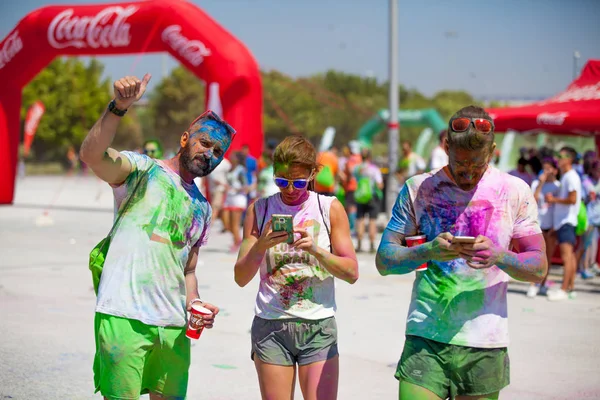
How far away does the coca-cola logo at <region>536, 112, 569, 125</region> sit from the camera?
40.3 ft

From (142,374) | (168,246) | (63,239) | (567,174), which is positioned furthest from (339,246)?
(63,239)

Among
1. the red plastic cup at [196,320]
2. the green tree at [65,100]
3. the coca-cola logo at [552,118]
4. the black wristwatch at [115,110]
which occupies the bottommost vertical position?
the red plastic cup at [196,320]

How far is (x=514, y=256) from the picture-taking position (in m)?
3.11

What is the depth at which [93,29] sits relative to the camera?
19.1 meters

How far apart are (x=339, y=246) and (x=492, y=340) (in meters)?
0.90

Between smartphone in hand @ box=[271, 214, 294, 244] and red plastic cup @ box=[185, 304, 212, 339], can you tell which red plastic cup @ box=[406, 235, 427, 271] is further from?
red plastic cup @ box=[185, 304, 212, 339]

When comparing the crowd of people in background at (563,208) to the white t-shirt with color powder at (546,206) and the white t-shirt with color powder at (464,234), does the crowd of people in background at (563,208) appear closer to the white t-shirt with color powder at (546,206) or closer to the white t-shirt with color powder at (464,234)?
the white t-shirt with color powder at (546,206)

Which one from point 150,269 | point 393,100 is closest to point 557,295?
point 150,269

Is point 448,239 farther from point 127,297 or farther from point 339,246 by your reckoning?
point 127,297

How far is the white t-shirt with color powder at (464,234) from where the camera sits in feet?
10.6

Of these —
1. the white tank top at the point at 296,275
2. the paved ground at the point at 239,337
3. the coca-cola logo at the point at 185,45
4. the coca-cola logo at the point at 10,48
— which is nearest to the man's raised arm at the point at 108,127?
the white tank top at the point at 296,275

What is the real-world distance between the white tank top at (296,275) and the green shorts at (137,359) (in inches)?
17.8

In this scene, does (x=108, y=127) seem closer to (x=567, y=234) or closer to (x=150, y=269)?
(x=150, y=269)

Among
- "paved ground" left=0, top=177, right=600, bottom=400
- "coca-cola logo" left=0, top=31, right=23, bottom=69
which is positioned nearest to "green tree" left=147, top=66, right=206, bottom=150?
"coca-cola logo" left=0, top=31, right=23, bottom=69
